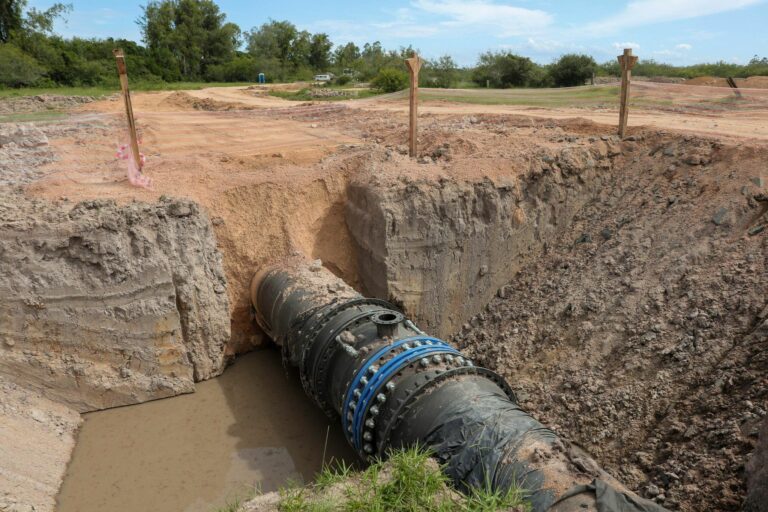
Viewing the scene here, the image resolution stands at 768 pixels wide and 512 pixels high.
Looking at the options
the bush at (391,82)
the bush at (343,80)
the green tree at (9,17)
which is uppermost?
the green tree at (9,17)

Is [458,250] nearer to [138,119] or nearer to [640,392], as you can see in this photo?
[640,392]

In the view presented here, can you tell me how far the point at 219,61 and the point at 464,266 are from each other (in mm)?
42093

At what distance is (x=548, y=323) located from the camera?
8.12 metres

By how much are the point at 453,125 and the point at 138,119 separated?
7886 mm

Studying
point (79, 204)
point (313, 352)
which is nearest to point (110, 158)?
point (79, 204)

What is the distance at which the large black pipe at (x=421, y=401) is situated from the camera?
4.12 metres

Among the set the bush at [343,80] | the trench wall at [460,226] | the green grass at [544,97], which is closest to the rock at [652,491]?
the trench wall at [460,226]

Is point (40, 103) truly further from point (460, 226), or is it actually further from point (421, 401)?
point (421, 401)

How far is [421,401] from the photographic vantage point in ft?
17.0

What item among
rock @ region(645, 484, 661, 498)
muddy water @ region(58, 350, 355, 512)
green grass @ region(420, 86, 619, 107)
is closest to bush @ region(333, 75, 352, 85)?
green grass @ region(420, 86, 619, 107)

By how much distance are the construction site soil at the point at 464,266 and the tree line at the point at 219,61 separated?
1535 centimetres

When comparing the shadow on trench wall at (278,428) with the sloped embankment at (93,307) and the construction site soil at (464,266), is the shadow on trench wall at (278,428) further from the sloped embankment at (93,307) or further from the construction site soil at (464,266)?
the sloped embankment at (93,307)

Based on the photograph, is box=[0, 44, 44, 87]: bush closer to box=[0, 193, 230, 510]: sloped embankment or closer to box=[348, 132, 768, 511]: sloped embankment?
box=[0, 193, 230, 510]: sloped embankment

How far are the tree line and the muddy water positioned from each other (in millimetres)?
19599
